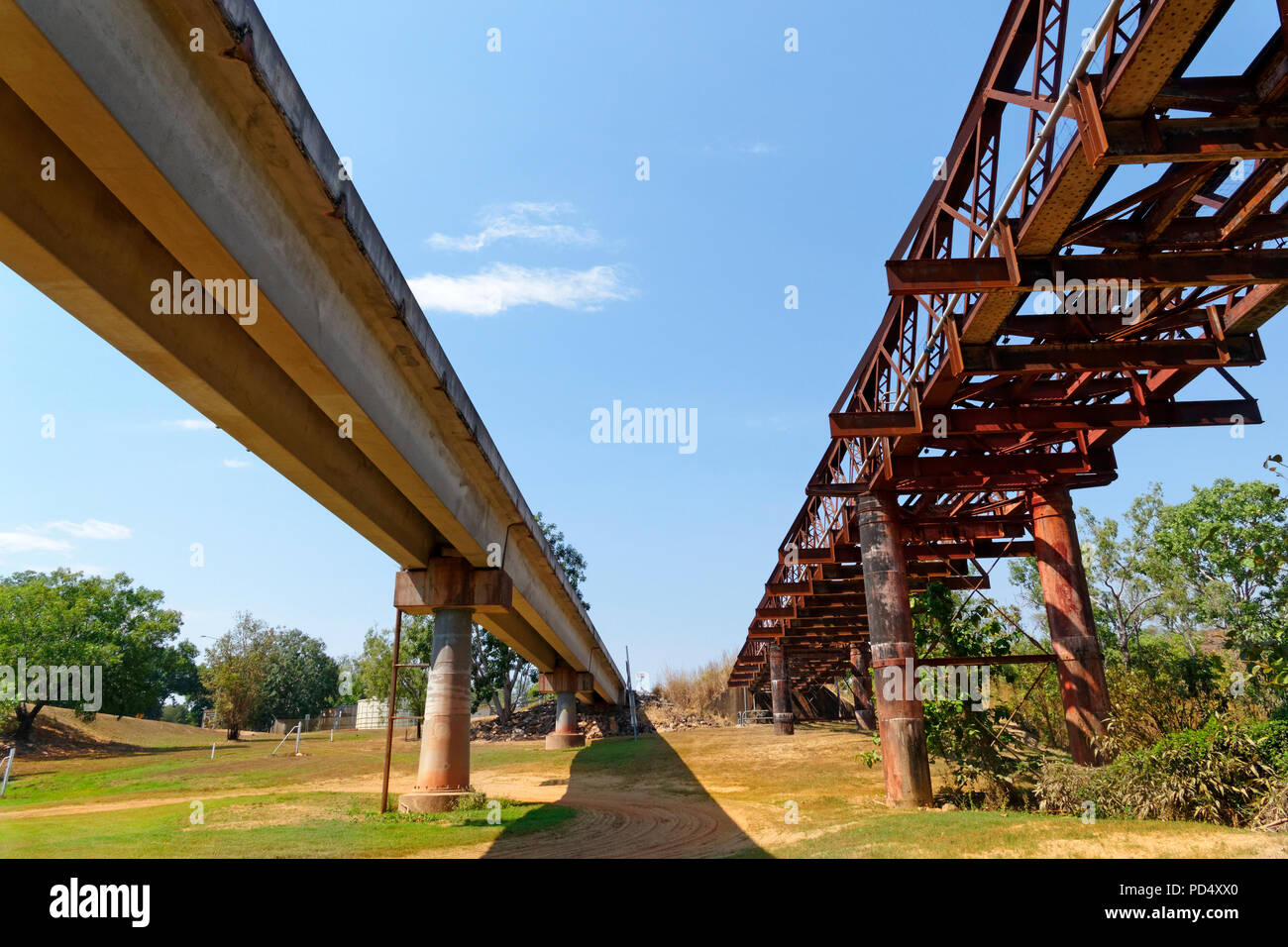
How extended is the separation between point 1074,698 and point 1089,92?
11135 millimetres

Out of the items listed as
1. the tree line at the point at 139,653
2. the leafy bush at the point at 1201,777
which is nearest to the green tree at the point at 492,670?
the tree line at the point at 139,653

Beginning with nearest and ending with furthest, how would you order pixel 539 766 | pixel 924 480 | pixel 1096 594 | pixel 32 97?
1. pixel 32 97
2. pixel 924 480
3. pixel 539 766
4. pixel 1096 594

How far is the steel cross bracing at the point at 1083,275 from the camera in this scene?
22.0ft

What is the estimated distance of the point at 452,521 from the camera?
13102mm

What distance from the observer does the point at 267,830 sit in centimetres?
1232

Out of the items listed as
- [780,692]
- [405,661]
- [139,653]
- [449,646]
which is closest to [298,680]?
[139,653]

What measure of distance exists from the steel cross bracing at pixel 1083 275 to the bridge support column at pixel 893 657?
0.88m

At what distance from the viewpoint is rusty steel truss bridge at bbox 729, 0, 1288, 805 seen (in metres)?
6.75

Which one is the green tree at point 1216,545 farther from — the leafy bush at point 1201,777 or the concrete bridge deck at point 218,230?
the concrete bridge deck at point 218,230

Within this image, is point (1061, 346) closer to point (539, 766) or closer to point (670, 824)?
point (670, 824)

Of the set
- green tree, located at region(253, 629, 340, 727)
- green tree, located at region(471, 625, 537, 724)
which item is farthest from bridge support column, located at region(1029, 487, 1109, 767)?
green tree, located at region(253, 629, 340, 727)

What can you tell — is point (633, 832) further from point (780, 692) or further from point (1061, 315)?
point (780, 692)

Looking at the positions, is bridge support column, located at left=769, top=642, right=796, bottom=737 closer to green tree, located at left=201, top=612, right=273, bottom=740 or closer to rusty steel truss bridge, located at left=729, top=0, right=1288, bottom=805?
rusty steel truss bridge, located at left=729, top=0, right=1288, bottom=805
